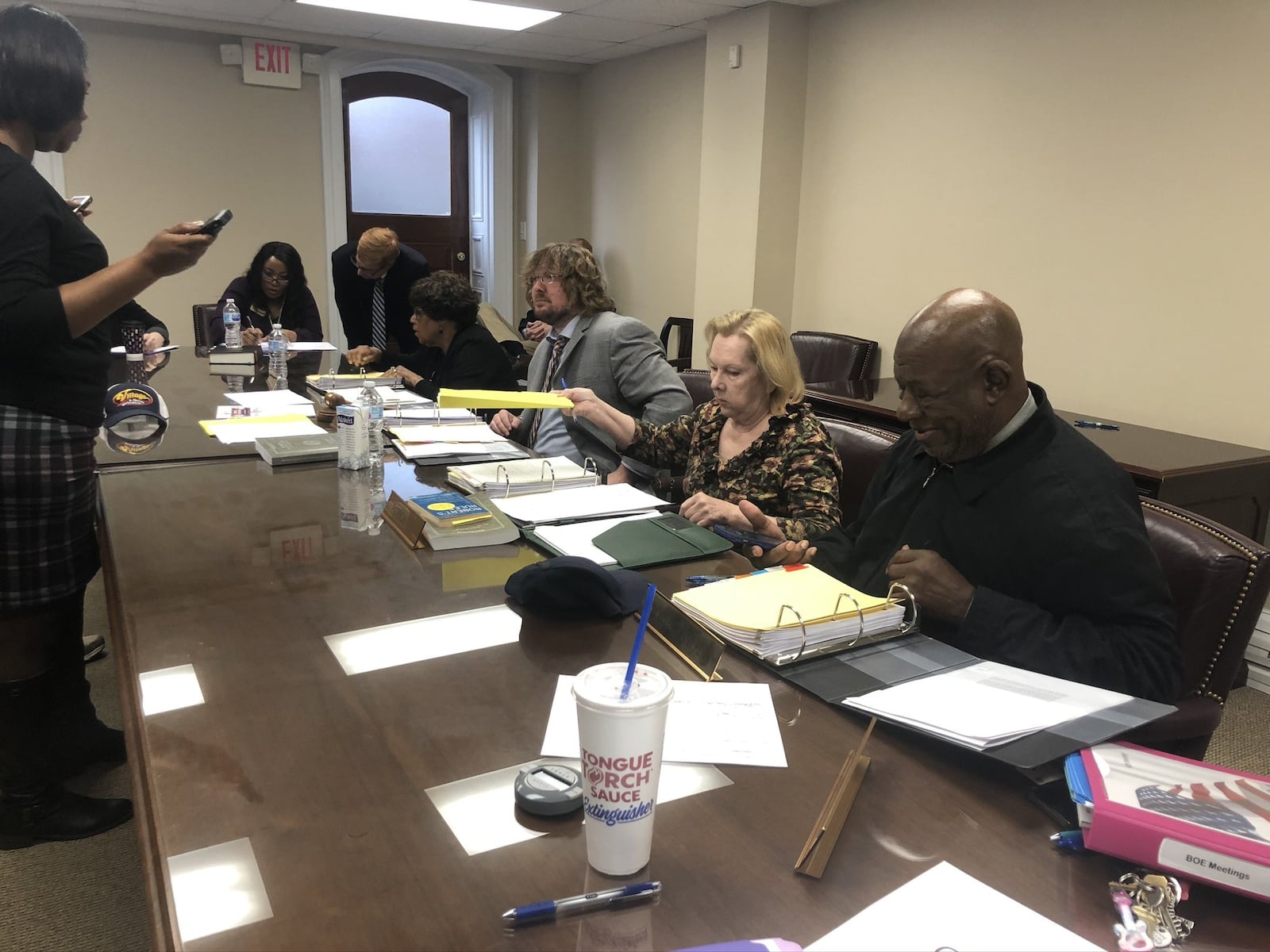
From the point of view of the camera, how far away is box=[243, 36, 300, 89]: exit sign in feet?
19.3

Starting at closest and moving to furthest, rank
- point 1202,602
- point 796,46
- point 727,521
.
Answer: point 1202,602, point 727,521, point 796,46

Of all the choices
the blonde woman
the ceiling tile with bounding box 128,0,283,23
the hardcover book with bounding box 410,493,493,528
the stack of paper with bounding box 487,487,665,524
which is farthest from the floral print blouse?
the ceiling tile with bounding box 128,0,283,23

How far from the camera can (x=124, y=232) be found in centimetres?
588

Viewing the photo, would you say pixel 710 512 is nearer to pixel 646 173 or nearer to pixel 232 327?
pixel 232 327

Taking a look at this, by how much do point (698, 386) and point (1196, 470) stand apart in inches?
58.0

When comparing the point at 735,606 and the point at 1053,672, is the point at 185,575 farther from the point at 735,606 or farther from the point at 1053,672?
the point at 1053,672

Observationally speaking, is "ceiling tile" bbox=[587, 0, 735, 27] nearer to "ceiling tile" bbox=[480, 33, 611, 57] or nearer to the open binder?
"ceiling tile" bbox=[480, 33, 611, 57]

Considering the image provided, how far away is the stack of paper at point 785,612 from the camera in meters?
1.23

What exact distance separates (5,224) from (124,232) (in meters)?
4.98

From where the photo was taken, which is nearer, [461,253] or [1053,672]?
[1053,672]

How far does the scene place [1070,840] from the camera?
85 centimetres

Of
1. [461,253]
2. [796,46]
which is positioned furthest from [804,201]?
[461,253]

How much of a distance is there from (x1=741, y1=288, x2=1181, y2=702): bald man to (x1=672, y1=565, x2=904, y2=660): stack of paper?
0.35 feet

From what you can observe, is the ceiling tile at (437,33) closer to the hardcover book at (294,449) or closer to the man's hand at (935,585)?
the hardcover book at (294,449)
